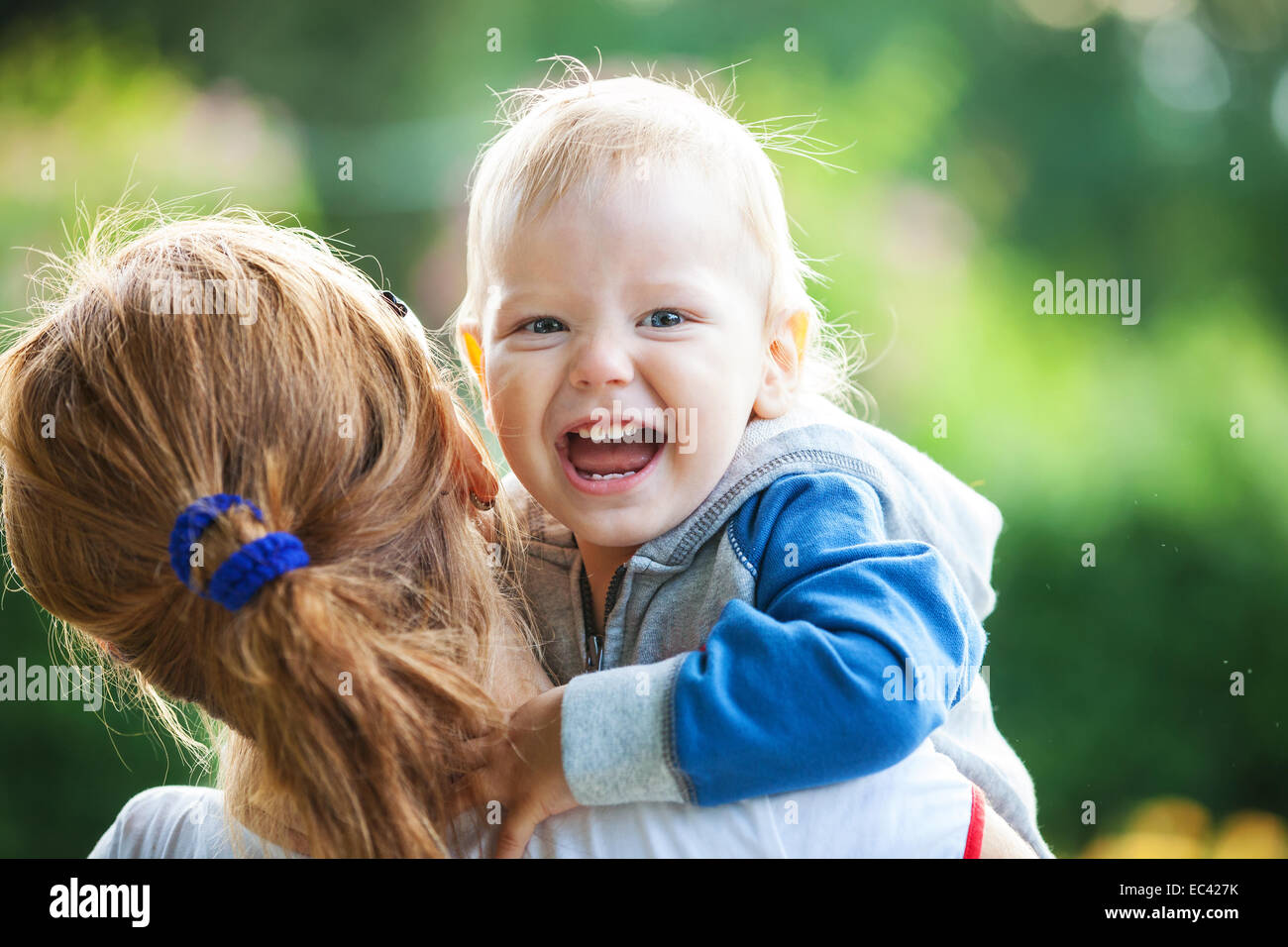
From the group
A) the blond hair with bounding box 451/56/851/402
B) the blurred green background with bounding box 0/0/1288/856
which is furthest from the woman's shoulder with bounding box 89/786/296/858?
the blurred green background with bounding box 0/0/1288/856

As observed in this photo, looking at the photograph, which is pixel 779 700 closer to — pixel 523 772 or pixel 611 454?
pixel 523 772

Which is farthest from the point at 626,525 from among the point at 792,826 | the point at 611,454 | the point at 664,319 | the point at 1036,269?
the point at 1036,269

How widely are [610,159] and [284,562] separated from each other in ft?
1.61

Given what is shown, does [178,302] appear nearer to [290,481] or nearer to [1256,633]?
[290,481]

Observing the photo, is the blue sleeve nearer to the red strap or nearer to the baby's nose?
the red strap

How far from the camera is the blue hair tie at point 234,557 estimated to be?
0.79m

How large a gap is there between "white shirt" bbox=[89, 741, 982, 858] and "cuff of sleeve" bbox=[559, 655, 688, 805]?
Result: 0.02 meters

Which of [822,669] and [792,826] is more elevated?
[822,669]

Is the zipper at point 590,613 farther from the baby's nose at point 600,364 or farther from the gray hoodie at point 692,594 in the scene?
the baby's nose at point 600,364

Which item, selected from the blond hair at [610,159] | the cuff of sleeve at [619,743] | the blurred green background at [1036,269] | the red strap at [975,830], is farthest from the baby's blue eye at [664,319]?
the blurred green background at [1036,269]

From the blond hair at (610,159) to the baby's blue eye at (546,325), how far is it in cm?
9

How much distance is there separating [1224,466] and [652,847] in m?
2.63

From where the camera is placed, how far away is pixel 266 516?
0.83 metres
